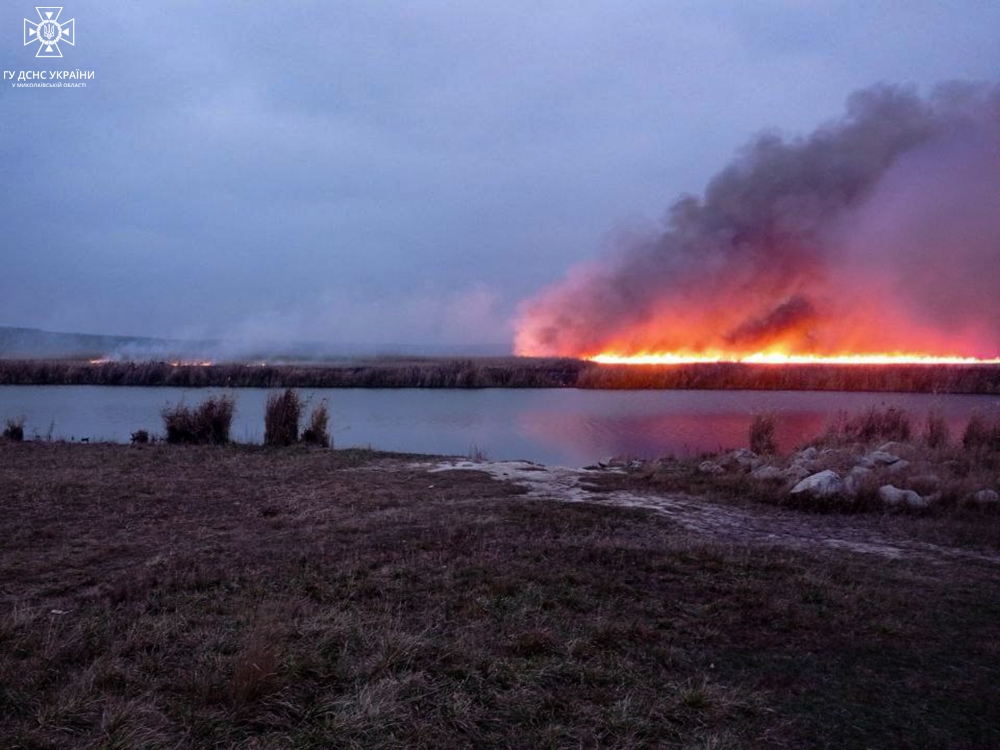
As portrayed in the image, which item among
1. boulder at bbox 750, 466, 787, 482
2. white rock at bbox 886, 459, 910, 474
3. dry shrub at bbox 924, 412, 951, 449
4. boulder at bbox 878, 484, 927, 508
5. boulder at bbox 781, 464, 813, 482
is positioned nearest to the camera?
boulder at bbox 878, 484, 927, 508

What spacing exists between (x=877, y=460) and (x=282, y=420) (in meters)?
11.5

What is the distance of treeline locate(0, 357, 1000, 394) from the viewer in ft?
90.6

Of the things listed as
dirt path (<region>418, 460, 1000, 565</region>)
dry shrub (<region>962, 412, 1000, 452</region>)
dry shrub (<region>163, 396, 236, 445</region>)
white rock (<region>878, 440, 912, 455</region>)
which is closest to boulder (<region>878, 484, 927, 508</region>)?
dirt path (<region>418, 460, 1000, 565</region>)

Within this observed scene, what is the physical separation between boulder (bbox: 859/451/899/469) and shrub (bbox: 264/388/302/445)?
11026mm

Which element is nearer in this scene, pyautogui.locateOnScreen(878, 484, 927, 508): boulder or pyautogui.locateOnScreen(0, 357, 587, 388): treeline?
pyautogui.locateOnScreen(878, 484, 927, 508): boulder

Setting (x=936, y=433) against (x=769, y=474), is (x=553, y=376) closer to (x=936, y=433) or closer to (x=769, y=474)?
(x=936, y=433)

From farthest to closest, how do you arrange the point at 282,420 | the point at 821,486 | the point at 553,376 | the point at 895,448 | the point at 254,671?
the point at 553,376 < the point at 282,420 < the point at 895,448 < the point at 821,486 < the point at 254,671

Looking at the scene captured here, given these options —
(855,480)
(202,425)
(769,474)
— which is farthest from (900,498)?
(202,425)

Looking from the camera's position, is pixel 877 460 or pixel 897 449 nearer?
pixel 877 460

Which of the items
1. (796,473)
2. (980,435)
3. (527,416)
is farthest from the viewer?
(527,416)

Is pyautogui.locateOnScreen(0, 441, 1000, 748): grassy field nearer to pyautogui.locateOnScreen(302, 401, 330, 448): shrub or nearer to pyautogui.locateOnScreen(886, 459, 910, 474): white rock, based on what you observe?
pyautogui.locateOnScreen(886, 459, 910, 474): white rock

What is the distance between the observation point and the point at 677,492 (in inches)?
416

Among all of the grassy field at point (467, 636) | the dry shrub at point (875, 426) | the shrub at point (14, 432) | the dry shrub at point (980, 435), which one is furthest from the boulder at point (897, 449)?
the shrub at point (14, 432)

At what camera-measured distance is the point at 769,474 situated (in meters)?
10.9
